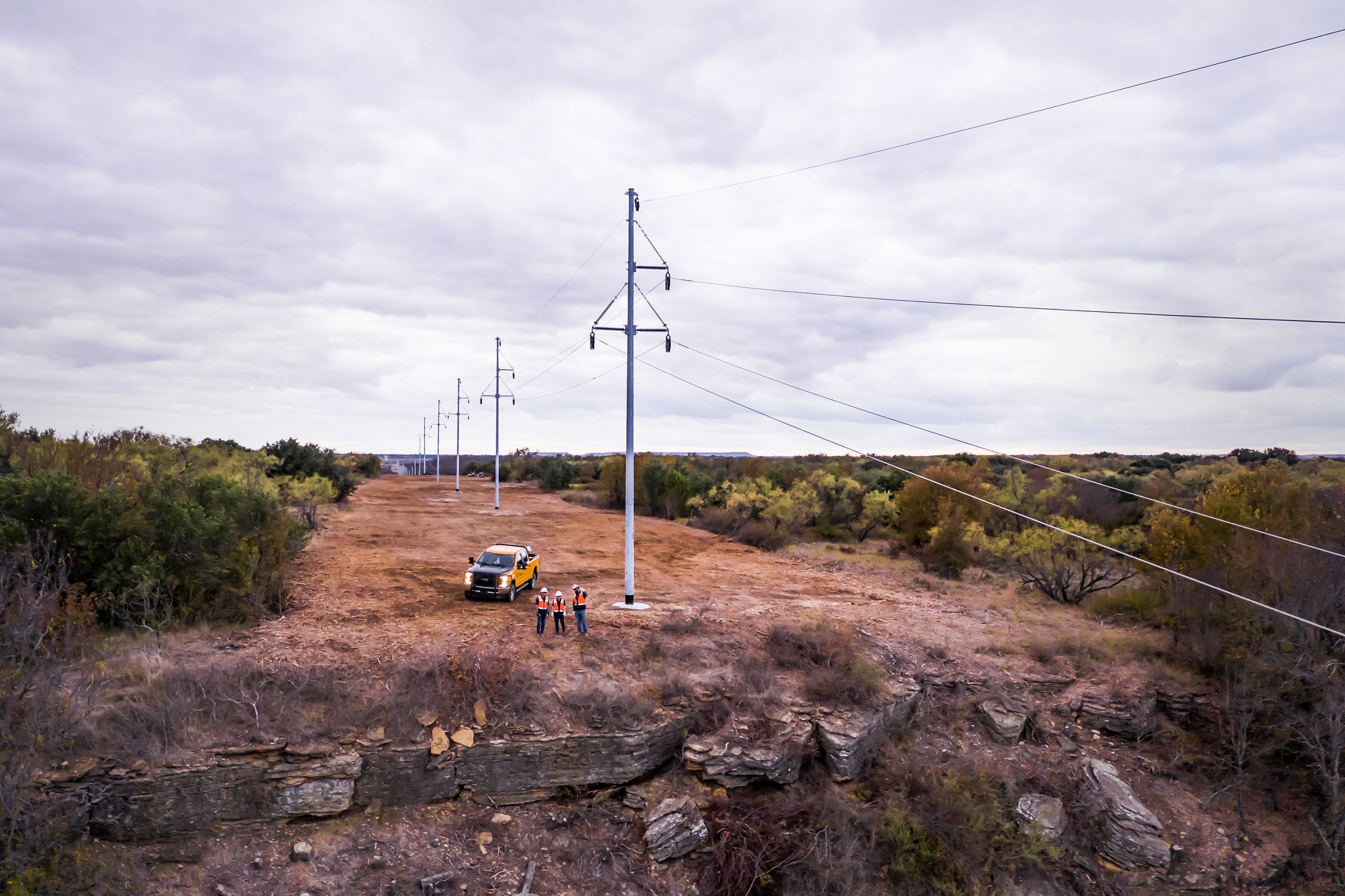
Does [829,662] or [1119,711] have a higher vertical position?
[829,662]

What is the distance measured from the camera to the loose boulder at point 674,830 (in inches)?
547

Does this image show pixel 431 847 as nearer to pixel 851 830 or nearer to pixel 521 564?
pixel 851 830

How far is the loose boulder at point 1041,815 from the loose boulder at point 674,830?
23.5 ft

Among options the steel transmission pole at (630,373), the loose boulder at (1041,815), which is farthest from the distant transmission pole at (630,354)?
the loose boulder at (1041,815)

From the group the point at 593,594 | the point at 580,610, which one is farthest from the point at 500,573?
the point at 580,610

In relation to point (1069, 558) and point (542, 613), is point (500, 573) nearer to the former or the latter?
point (542, 613)

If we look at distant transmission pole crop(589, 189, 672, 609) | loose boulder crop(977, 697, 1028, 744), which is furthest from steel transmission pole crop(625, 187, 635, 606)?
loose boulder crop(977, 697, 1028, 744)

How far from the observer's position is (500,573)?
21.9m

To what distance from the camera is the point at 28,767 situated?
448 inches

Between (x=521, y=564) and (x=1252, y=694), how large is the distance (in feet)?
Answer: 68.5

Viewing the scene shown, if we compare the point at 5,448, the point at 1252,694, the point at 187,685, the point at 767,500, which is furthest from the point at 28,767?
the point at 767,500

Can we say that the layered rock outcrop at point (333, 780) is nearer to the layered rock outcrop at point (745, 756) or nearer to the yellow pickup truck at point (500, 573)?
the layered rock outcrop at point (745, 756)

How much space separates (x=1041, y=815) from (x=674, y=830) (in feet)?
27.4

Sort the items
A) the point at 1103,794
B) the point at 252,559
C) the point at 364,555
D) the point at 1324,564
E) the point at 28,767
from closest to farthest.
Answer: the point at 28,767, the point at 1103,794, the point at 1324,564, the point at 252,559, the point at 364,555
